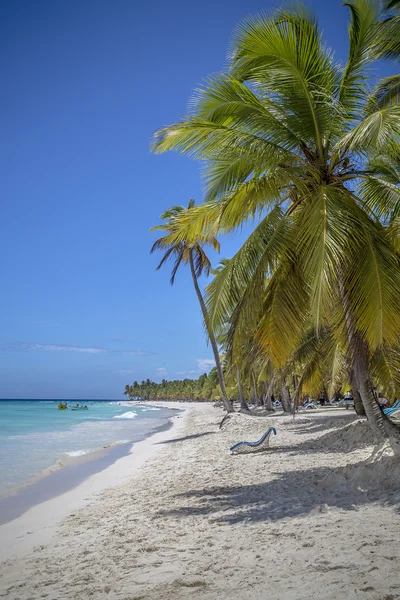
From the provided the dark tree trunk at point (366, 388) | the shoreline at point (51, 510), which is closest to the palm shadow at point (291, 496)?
the dark tree trunk at point (366, 388)

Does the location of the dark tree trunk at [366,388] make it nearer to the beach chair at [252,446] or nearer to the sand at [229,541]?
the sand at [229,541]

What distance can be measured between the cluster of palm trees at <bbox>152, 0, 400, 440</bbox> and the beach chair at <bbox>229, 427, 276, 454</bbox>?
427cm

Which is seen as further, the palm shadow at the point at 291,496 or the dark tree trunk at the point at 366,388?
the dark tree trunk at the point at 366,388

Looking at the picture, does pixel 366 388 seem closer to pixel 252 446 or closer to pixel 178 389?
pixel 252 446

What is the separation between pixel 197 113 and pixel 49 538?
6.36 m

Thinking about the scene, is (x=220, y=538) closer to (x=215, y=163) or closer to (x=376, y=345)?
(x=376, y=345)

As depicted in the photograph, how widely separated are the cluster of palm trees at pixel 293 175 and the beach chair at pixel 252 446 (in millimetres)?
4266

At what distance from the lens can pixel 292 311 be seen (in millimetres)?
6680

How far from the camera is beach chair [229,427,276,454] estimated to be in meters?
10.6

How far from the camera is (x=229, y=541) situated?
13.6 feet

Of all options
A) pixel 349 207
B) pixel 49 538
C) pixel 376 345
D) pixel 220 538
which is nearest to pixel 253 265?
pixel 349 207

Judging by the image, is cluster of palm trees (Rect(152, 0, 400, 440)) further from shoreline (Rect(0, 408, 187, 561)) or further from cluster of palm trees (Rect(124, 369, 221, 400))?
cluster of palm trees (Rect(124, 369, 221, 400))

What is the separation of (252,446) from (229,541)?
6.83m

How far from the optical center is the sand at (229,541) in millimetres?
3121
